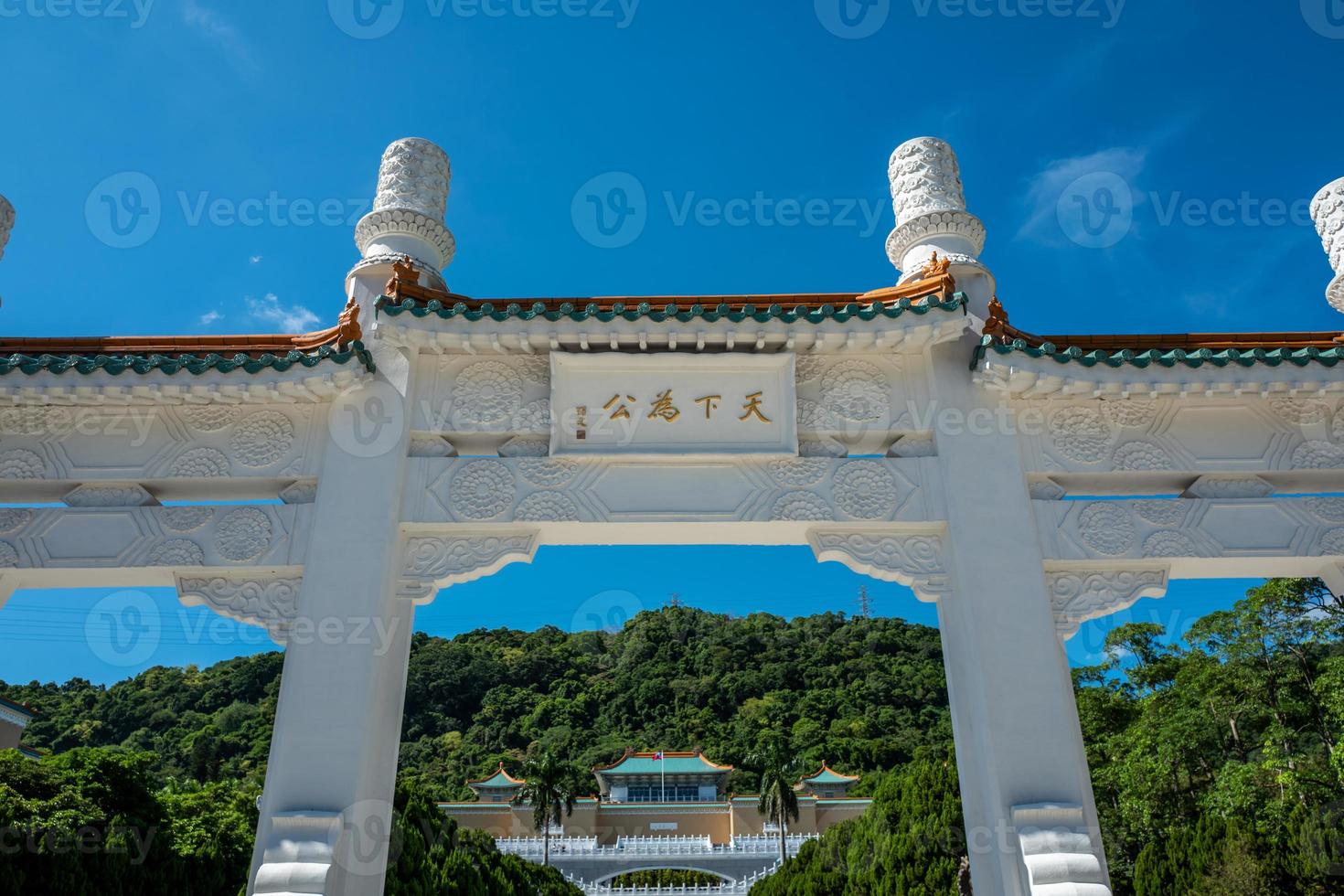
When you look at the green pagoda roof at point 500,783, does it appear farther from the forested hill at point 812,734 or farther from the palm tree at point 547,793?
the palm tree at point 547,793

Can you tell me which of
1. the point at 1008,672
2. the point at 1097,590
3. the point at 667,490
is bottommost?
the point at 1008,672

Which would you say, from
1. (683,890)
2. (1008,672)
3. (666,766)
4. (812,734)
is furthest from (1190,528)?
(812,734)

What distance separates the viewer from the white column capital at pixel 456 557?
4.74 meters

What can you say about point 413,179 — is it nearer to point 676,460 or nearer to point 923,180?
point 676,460

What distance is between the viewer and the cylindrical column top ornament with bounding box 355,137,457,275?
5816 millimetres

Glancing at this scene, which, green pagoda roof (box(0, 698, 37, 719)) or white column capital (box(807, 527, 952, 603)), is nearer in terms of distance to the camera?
white column capital (box(807, 527, 952, 603))

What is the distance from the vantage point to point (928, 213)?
19.2 ft

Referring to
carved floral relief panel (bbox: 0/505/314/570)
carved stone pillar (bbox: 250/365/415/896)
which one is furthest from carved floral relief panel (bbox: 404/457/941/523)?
carved floral relief panel (bbox: 0/505/314/570)

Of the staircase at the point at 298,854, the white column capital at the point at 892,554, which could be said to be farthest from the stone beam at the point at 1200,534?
the staircase at the point at 298,854

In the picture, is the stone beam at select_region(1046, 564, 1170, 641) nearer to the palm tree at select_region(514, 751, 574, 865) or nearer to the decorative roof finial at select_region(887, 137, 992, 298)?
the decorative roof finial at select_region(887, 137, 992, 298)

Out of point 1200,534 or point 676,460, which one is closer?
point 1200,534

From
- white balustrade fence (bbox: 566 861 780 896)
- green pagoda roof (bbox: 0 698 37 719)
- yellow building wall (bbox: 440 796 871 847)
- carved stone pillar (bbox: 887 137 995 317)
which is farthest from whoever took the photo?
yellow building wall (bbox: 440 796 871 847)

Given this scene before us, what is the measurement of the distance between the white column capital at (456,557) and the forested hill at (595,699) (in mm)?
26997

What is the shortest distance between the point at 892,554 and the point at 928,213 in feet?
7.83
